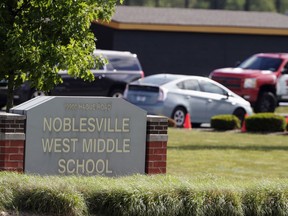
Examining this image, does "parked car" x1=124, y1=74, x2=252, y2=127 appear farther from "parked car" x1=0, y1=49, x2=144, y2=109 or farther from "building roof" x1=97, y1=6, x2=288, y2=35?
"building roof" x1=97, y1=6, x2=288, y2=35

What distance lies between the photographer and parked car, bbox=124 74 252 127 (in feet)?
85.6

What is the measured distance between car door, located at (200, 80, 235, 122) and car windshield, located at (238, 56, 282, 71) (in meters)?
5.47

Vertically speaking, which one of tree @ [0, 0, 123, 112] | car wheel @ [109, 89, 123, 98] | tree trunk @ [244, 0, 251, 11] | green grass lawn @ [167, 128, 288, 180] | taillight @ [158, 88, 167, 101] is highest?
tree trunk @ [244, 0, 251, 11]

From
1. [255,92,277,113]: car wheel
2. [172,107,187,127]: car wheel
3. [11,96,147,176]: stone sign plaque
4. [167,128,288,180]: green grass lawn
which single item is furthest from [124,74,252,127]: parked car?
[11,96,147,176]: stone sign plaque

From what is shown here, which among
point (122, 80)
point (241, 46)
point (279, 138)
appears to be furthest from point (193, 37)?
point (279, 138)

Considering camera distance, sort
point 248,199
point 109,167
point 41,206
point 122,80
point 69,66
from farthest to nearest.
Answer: point 122,80, point 69,66, point 109,167, point 248,199, point 41,206

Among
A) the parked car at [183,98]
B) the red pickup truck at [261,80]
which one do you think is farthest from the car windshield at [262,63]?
the parked car at [183,98]

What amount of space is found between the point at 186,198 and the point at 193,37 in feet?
94.4

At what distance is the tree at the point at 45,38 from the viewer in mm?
14664

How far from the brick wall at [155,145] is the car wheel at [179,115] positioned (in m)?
12.6

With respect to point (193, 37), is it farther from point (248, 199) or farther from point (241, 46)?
point (248, 199)

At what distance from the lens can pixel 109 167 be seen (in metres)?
13.3

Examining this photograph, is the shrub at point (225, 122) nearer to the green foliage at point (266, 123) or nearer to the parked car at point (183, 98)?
the green foliage at point (266, 123)

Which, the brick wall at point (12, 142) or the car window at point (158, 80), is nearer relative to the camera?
the brick wall at point (12, 142)
